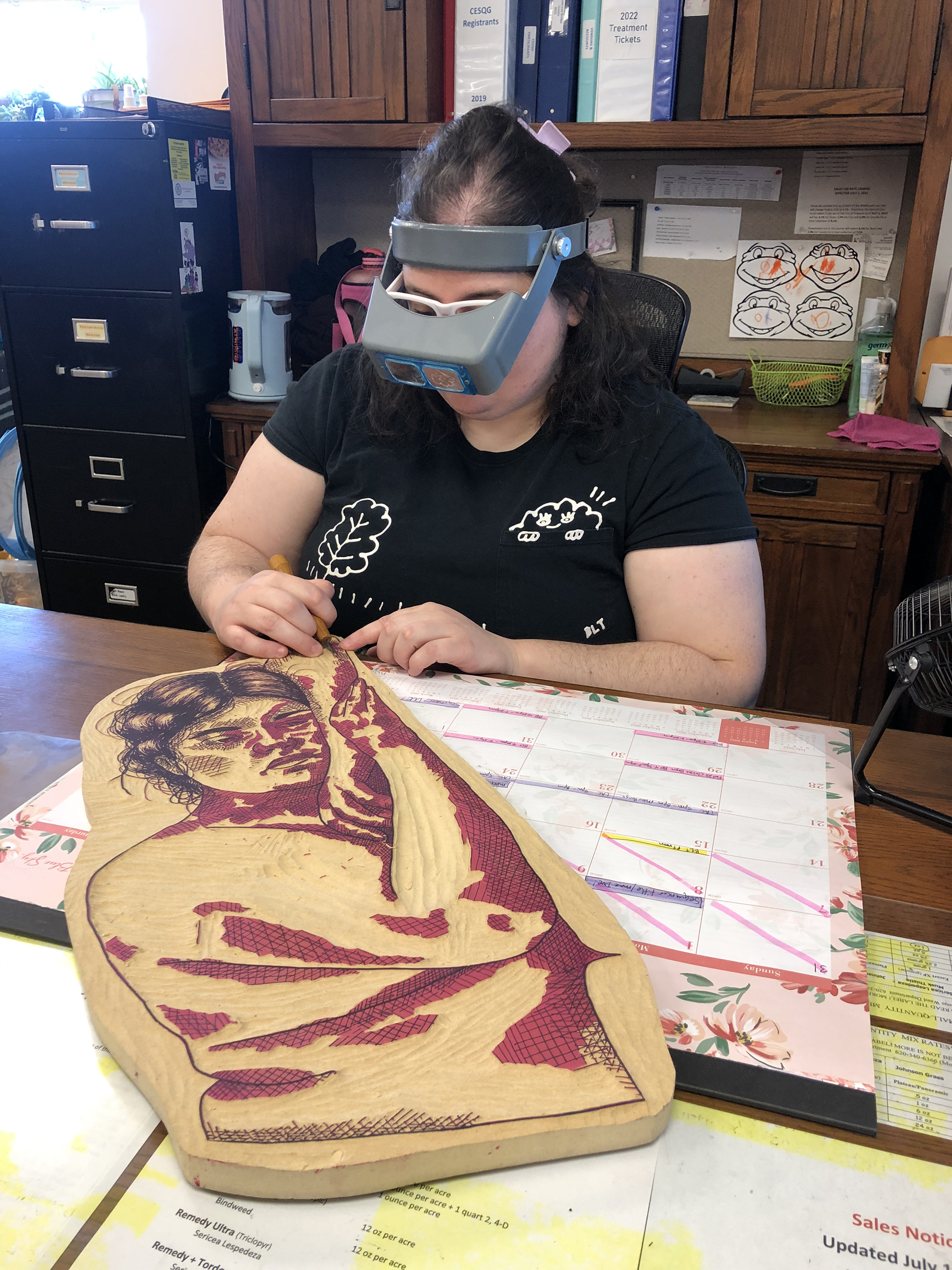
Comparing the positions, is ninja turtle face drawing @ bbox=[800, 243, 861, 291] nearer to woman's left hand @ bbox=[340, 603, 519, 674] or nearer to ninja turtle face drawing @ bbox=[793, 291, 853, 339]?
ninja turtle face drawing @ bbox=[793, 291, 853, 339]

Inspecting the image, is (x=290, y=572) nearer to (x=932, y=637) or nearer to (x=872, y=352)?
(x=932, y=637)

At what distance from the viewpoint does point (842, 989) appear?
25.5 inches

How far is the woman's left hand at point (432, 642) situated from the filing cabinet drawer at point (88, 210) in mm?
1790

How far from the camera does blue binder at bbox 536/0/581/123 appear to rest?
2275 mm

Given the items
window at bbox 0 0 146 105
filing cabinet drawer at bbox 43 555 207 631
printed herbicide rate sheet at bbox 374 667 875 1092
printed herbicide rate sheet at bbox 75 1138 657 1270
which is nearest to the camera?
printed herbicide rate sheet at bbox 75 1138 657 1270

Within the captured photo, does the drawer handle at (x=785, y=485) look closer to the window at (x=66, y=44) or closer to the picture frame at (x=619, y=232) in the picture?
the picture frame at (x=619, y=232)

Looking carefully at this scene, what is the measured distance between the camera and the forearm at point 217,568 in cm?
127

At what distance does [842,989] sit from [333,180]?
9.61 ft

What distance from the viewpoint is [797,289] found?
267 cm

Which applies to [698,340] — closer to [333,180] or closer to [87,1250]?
[333,180]

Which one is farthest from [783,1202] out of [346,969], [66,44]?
[66,44]

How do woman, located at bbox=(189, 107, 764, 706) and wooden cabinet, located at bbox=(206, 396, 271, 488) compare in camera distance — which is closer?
woman, located at bbox=(189, 107, 764, 706)

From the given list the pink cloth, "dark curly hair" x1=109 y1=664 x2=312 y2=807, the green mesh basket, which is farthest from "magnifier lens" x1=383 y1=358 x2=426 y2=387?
the green mesh basket

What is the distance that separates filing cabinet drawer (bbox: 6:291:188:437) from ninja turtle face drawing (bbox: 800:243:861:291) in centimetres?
172
